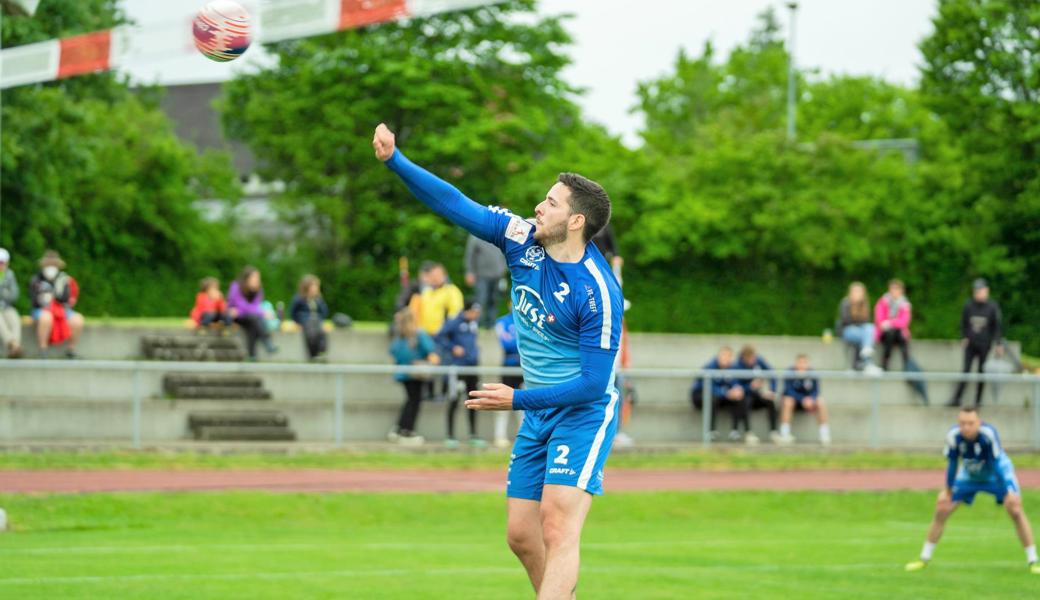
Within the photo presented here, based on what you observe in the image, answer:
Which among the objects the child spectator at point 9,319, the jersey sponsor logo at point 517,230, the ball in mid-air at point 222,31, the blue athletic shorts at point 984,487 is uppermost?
the ball in mid-air at point 222,31

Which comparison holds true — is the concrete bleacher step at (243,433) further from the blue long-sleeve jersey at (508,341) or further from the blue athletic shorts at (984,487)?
the blue athletic shorts at (984,487)

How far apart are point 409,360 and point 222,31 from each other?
1393cm

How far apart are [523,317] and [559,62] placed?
139 feet

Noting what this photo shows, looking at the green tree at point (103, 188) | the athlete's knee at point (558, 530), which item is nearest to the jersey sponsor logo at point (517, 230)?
the athlete's knee at point (558, 530)

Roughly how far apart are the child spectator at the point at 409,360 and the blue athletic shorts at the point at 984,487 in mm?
10039

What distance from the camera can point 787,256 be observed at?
43938mm

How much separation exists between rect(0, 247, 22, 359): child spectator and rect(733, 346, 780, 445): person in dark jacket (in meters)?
10.7

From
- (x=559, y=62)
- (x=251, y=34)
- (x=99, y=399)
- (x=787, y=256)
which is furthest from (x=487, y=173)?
(x=251, y=34)

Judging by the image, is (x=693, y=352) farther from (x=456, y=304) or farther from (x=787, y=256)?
(x=787, y=256)

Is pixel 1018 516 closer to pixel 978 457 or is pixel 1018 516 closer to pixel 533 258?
pixel 978 457

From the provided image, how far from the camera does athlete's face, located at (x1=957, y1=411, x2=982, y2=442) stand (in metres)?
13.6

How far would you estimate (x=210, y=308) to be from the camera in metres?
26.0

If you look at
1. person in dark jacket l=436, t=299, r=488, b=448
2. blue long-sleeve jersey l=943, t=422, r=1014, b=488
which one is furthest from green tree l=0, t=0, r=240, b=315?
blue long-sleeve jersey l=943, t=422, r=1014, b=488

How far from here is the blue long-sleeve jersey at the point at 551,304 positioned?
7.70 m
